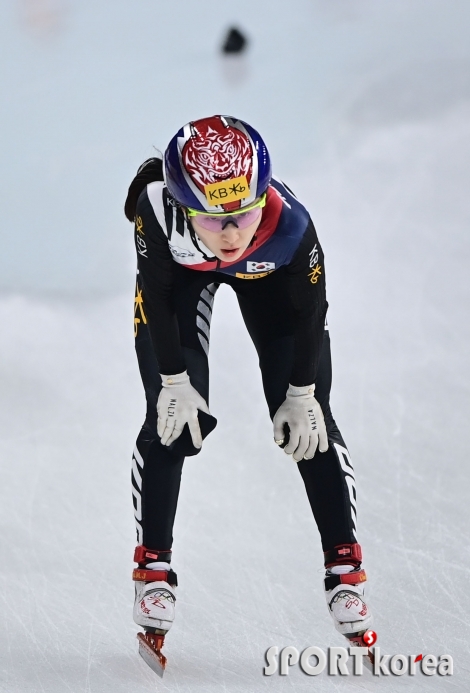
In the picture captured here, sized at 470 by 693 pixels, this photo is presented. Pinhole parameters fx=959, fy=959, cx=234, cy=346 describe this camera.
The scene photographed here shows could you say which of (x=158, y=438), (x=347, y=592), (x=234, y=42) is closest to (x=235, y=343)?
(x=158, y=438)

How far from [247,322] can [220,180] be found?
758 mm

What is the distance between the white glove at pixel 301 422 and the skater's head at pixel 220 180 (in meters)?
0.55

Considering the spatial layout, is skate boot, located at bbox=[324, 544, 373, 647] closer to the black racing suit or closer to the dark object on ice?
the black racing suit

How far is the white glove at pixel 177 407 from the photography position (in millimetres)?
3135

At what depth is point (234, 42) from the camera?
7.00m

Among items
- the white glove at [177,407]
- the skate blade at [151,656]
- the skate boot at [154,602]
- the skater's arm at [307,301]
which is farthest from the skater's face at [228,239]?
the skate blade at [151,656]

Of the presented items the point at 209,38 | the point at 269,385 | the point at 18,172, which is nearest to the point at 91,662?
the point at 269,385

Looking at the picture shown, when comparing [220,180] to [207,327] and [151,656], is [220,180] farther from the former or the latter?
[151,656]

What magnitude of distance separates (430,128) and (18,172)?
9.55 feet

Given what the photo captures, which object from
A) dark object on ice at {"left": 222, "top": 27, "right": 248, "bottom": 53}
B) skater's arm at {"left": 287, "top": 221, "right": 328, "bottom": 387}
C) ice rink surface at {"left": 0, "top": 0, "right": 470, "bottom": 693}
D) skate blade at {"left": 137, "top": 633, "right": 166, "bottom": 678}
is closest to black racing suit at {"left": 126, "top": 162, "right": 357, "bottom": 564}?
skater's arm at {"left": 287, "top": 221, "right": 328, "bottom": 387}

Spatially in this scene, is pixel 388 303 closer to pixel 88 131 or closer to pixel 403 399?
pixel 403 399

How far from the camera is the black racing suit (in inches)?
119

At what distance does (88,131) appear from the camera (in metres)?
6.64

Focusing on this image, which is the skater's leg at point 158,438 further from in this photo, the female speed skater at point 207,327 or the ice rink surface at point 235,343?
the ice rink surface at point 235,343
